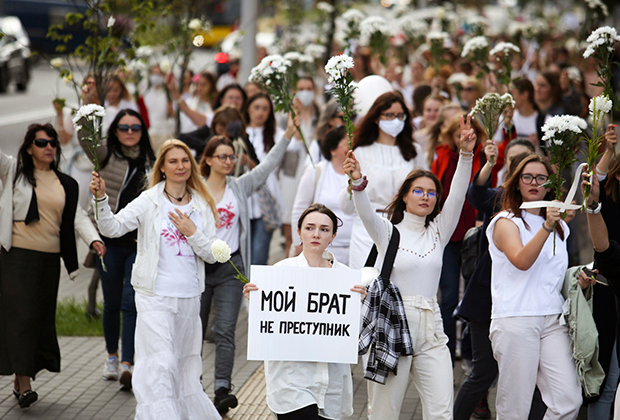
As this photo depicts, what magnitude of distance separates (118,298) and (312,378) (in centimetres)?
263

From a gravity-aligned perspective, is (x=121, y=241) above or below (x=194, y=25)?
below

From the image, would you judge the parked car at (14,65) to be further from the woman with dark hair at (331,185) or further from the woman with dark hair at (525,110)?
the woman with dark hair at (331,185)

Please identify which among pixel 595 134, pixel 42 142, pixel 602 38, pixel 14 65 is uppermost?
pixel 14 65

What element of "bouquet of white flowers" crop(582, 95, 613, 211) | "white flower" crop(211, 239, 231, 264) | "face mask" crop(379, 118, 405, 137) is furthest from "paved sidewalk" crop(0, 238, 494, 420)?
"bouquet of white flowers" crop(582, 95, 613, 211)

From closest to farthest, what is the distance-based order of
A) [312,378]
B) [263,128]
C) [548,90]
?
1. [312,378]
2. [263,128]
3. [548,90]

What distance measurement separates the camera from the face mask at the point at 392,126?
688 centimetres

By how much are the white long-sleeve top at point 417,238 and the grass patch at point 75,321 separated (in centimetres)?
412

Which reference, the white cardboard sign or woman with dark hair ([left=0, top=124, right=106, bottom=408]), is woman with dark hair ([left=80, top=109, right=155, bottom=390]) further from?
the white cardboard sign

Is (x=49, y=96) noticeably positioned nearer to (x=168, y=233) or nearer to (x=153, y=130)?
(x=153, y=130)

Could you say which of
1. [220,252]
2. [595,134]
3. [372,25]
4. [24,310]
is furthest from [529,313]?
[372,25]

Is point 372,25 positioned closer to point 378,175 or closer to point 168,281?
point 378,175

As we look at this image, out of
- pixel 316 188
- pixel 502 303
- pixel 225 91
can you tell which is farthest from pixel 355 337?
pixel 225 91

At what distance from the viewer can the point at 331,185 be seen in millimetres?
7188

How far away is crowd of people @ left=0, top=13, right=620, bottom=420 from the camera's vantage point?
16.9ft
